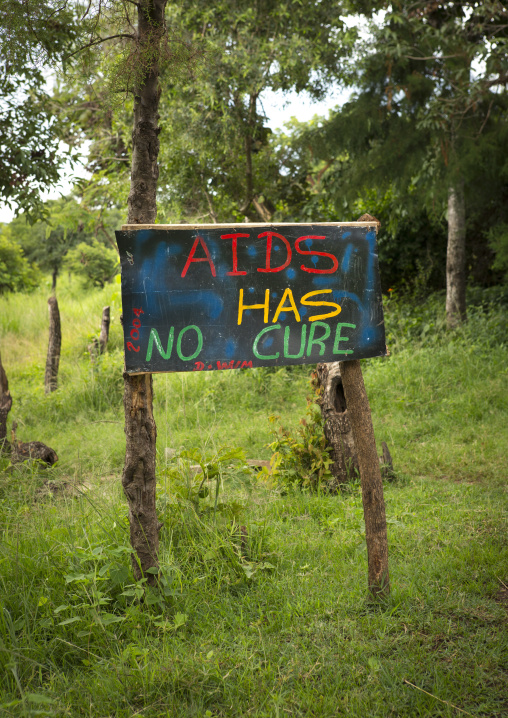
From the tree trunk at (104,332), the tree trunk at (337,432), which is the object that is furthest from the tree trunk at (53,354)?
the tree trunk at (337,432)

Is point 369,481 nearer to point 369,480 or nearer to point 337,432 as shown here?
point 369,480

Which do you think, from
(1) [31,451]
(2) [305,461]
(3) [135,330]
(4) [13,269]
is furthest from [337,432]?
(4) [13,269]

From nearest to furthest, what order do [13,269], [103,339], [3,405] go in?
[3,405]
[103,339]
[13,269]

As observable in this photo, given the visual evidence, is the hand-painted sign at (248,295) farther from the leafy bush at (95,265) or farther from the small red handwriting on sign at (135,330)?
the leafy bush at (95,265)

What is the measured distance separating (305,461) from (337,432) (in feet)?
1.17

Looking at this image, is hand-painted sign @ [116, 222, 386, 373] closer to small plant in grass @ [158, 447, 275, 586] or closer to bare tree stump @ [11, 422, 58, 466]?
small plant in grass @ [158, 447, 275, 586]

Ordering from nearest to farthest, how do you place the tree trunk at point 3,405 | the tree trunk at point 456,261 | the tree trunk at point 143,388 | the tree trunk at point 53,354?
the tree trunk at point 143,388 → the tree trunk at point 3,405 → the tree trunk at point 456,261 → the tree trunk at point 53,354

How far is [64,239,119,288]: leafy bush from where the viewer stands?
69.2 feet

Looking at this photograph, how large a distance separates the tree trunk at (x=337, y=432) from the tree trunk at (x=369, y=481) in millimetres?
1701

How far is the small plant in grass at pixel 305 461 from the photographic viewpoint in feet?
14.5

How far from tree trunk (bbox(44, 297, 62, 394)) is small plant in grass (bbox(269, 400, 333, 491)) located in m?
5.95

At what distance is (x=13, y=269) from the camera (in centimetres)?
2017

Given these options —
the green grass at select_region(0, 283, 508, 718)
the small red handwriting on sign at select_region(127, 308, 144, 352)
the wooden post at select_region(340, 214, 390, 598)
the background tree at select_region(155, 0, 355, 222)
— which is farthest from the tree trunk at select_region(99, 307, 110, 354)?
the wooden post at select_region(340, 214, 390, 598)

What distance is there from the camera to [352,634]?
2.53 meters
